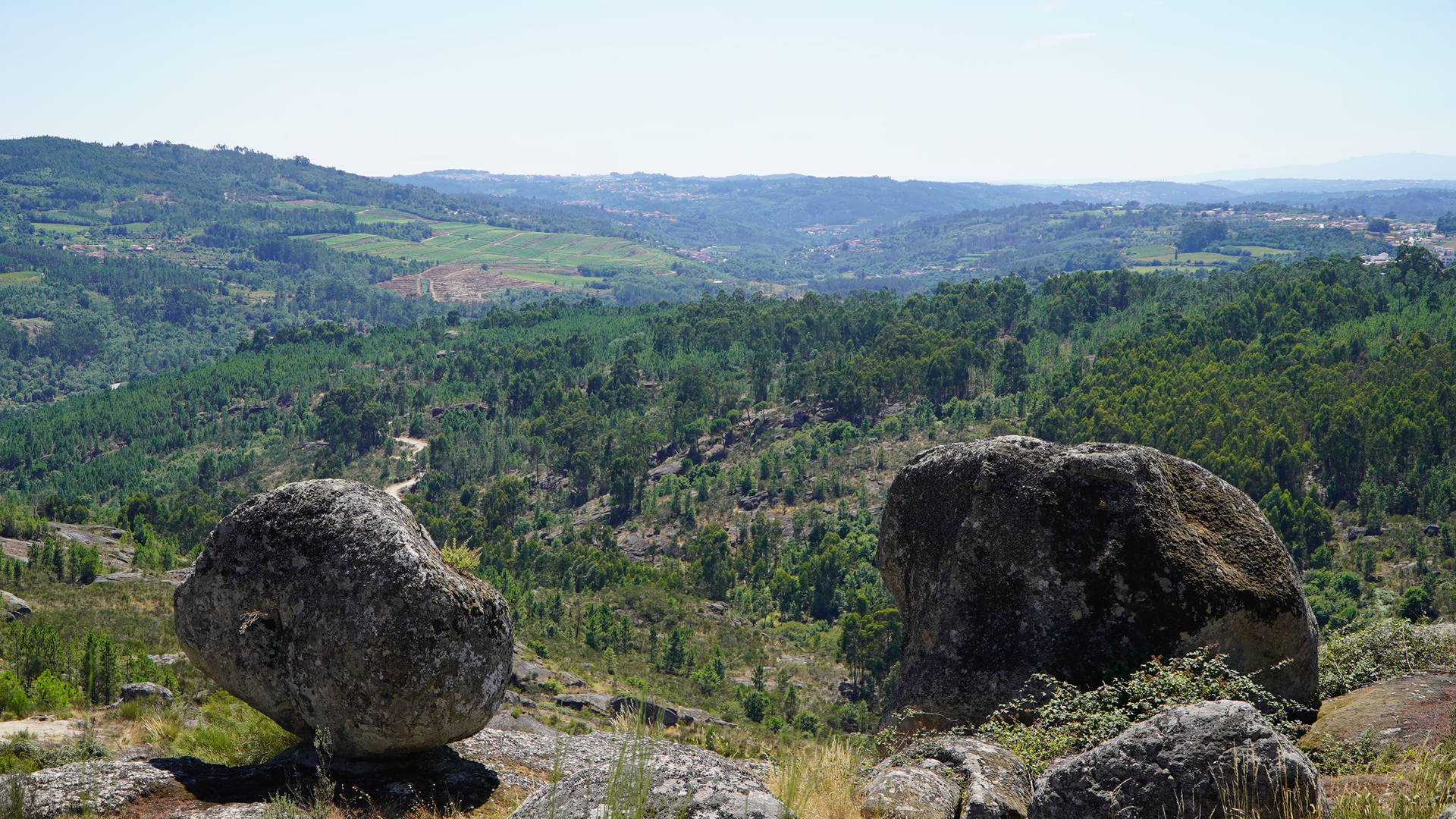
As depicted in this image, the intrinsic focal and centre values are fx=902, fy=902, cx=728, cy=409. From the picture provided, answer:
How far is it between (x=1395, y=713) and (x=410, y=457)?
134 metres

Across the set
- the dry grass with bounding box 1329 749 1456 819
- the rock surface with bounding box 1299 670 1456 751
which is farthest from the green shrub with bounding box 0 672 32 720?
the rock surface with bounding box 1299 670 1456 751

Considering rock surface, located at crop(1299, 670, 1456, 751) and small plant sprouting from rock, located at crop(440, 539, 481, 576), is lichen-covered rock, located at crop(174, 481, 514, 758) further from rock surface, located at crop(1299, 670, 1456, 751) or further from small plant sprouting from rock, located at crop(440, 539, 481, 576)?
rock surface, located at crop(1299, 670, 1456, 751)

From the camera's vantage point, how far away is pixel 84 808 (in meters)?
9.08

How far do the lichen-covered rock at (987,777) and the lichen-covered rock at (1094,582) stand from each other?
76.6 inches

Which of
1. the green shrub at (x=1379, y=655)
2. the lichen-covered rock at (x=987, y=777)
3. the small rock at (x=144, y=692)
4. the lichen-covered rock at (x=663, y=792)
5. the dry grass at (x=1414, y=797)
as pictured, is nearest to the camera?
the dry grass at (x=1414, y=797)

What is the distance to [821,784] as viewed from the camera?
9.07m

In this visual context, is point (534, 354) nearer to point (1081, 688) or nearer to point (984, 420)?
point (984, 420)

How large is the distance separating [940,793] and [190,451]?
154m

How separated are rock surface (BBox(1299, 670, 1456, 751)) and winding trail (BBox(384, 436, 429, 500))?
11141 cm

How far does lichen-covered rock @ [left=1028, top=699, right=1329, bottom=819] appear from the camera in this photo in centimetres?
661

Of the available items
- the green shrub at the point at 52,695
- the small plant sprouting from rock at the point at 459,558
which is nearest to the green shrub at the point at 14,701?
the green shrub at the point at 52,695

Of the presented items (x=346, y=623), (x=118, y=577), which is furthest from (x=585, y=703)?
(x=346, y=623)

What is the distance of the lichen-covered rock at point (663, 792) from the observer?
744 cm

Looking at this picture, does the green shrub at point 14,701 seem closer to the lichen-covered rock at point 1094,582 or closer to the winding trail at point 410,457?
the lichen-covered rock at point 1094,582
